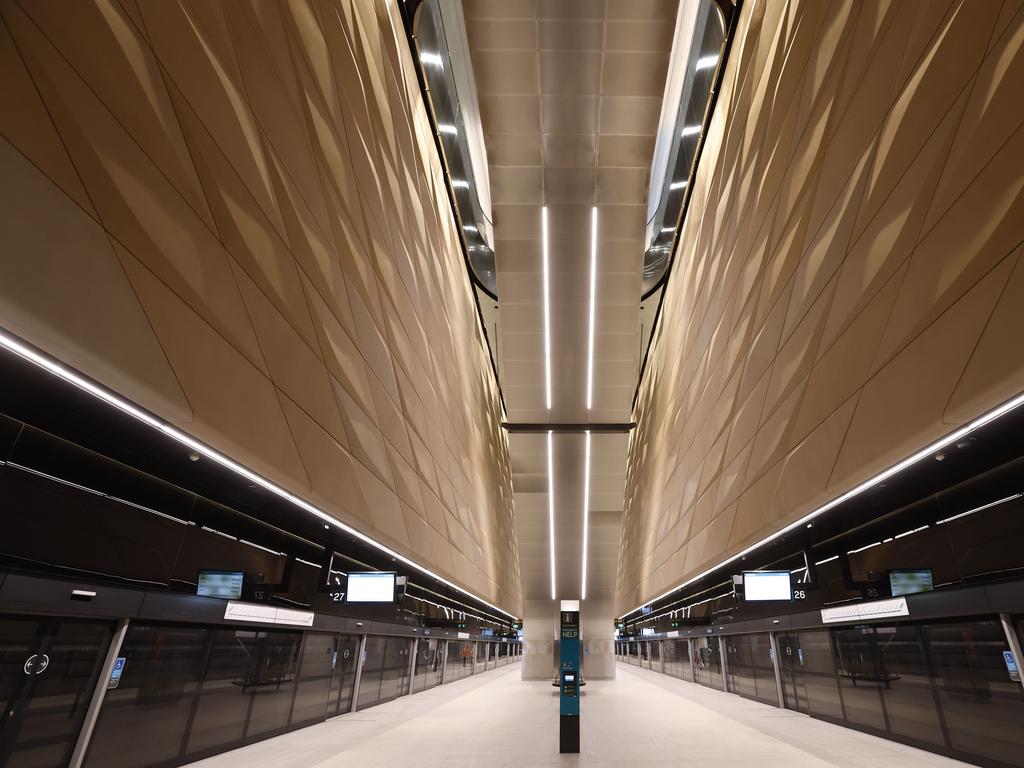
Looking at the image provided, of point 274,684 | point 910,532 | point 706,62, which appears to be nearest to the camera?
point 910,532

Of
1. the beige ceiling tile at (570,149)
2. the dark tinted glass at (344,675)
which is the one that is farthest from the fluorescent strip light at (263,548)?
the beige ceiling tile at (570,149)

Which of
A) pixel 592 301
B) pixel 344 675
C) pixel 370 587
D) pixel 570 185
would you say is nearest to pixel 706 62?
pixel 570 185

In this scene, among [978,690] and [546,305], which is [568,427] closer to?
[546,305]

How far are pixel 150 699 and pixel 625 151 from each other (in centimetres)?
1376

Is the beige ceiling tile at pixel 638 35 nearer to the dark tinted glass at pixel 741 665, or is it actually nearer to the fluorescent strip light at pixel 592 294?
the fluorescent strip light at pixel 592 294

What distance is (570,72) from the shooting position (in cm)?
1139

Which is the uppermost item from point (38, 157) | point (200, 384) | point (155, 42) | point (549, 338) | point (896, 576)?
point (549, 338)

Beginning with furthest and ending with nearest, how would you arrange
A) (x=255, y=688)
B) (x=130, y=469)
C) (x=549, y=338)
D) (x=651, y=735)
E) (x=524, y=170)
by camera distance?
(x=549, y=338), (x=524, y=170), (x=651, y=735), (x=255, y=688), (x=130, y=469)

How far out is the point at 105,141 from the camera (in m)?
3.85

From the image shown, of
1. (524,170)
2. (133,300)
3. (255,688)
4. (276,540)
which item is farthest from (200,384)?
(524,170)

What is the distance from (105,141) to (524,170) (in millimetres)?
10761

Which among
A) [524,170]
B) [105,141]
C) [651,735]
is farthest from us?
[524,170]

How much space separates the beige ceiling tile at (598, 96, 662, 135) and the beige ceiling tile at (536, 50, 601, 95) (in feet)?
1.78

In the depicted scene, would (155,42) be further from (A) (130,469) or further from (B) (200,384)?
(A) (130,469)
